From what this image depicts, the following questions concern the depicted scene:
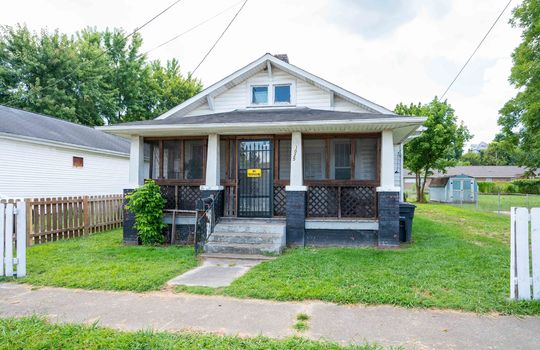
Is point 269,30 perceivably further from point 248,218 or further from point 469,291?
point 469,291

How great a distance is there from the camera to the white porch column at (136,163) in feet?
27.9

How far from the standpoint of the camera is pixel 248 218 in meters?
8.44

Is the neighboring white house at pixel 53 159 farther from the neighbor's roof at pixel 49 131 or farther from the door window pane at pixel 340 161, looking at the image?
the door window pane at pixel 340 161

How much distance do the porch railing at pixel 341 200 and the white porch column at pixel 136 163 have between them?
15.3 ft

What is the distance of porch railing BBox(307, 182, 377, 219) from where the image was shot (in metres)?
8.05

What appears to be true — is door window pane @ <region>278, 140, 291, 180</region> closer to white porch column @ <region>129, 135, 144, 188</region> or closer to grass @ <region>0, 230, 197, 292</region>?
grass @ <region>0, 230, 197, 292</region>

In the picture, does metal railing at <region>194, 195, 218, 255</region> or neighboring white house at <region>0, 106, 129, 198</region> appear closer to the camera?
metal railing at <region>194, 195, 218, 255</region>

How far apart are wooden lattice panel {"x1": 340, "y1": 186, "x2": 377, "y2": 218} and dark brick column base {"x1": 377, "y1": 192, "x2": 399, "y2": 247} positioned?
52cm

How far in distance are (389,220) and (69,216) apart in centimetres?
885

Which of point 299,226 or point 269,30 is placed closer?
point 299,226

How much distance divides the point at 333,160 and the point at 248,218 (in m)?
3.31

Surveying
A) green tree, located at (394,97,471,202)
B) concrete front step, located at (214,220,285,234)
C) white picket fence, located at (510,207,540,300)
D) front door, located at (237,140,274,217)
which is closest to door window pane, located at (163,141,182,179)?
front door, located at (237,140,274,217)

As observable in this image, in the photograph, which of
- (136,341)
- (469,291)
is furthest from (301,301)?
(469,291)

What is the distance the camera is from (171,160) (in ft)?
31.0
